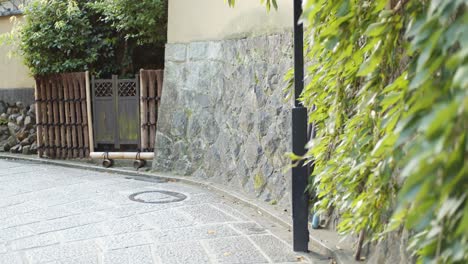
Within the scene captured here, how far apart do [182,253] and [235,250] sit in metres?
0.51

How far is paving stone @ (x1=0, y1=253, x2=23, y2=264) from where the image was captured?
4648mm

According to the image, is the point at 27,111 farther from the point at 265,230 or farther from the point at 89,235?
the point at 265,230

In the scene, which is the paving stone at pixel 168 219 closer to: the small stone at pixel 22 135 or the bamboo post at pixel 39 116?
the bamboo post at pixel 39 116

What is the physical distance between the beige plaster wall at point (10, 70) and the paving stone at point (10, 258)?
8.79 meters

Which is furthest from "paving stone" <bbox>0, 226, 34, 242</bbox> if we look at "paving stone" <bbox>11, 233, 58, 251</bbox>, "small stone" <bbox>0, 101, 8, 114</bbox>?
"small stone" <bbox>0, 101, 8, 114</bbox>

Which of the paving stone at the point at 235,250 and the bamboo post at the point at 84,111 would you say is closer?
the paving stone at the point at 235,250

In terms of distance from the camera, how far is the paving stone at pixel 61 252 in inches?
185

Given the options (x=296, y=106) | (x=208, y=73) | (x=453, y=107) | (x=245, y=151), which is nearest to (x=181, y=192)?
(x=245, y=151)

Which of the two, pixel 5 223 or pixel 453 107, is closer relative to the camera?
pixel 453 107

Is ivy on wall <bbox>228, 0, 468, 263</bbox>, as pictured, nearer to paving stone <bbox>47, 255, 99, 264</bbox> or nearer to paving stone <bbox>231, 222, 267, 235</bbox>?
paving stone <bbox>231, 222, 267, 235</bbox>

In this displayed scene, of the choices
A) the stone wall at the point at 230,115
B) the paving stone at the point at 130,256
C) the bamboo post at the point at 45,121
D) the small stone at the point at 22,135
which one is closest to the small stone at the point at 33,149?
the small stone at the point at 22,135

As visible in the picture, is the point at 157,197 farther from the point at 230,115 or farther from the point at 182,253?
the point at 182,253

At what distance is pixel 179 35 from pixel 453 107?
327 inches

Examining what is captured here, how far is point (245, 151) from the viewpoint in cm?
750
